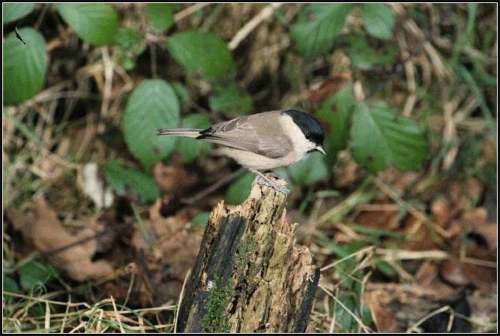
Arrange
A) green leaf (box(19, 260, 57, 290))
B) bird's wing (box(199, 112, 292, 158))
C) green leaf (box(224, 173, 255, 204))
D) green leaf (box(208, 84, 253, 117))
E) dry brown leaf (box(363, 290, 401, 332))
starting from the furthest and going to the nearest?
1. green leaf (box(208, 84, 253, 117))
2. green leaf (box(224, 173, 255, 204))
3. dry brown leaf (box(363, 290, 401, 332))
4. green leaf (box(19, 260, 57, 290))
5. bird's wing (box(199, 112, 292, 158))

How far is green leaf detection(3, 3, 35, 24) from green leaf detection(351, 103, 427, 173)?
1540 mm

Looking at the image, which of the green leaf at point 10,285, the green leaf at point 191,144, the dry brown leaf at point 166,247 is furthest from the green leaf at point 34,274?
the green leaf at point 191,144

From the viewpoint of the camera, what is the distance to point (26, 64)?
325cm

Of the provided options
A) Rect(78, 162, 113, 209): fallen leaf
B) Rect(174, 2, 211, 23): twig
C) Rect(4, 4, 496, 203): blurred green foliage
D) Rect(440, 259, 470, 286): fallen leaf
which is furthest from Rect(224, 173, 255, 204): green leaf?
Rect(440, 259, 470, 286): fallen leaf

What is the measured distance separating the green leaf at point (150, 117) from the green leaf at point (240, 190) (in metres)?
0.41

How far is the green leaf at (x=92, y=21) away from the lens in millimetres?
3268

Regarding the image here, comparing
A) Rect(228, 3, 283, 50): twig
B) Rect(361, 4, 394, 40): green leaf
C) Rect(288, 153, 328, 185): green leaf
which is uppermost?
Rect(361, 4, 394, 40): green leaf

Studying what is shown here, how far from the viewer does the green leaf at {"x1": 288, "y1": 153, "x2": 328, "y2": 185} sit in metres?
3.71

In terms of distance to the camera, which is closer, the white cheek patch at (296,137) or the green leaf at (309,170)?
the white cheek patch at (296,137)

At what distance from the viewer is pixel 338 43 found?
406cm

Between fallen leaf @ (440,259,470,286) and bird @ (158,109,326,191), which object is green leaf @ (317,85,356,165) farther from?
fallen leaf @ (440,259,470,286)

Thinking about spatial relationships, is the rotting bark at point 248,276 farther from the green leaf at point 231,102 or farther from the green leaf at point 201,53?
the green leaf at point 231,102

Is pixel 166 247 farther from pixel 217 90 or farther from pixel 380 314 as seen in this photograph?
pixel 380 314

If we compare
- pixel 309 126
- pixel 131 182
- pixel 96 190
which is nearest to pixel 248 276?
pixel 309 126
